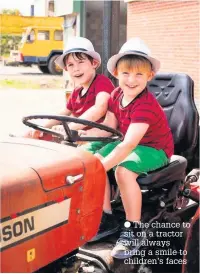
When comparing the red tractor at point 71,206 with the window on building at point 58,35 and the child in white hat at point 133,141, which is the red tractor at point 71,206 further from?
the window on building at point 58,35

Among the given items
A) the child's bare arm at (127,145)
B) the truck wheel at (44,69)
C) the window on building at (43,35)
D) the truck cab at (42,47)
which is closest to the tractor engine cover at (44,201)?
the child's bare arm at (127,145)

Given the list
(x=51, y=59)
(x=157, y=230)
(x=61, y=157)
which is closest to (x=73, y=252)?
(x=61, y=157)

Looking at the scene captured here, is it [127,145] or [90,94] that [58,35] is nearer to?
[90,94]

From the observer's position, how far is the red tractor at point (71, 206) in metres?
1.75

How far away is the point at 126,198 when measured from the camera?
245 centimetres

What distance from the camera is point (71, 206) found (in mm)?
1988

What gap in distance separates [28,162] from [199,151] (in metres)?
1.48

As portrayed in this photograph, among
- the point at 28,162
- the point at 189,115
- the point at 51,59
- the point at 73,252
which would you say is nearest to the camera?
the point at 28,162

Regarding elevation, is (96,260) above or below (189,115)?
below

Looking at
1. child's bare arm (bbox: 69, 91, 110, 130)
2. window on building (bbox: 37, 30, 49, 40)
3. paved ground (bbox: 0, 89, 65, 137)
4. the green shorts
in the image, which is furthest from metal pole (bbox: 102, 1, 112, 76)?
window on building (bbox: 37, 30, 49, 40)

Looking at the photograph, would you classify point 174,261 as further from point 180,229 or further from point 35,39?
point 35,39

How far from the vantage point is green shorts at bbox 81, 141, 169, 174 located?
2494 mm

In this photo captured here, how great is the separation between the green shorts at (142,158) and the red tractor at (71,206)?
41 mm

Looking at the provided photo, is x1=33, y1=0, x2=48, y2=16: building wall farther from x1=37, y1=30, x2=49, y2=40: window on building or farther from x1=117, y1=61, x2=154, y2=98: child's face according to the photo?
x1=117, y1=61, x2=154, y2=98: child's face
